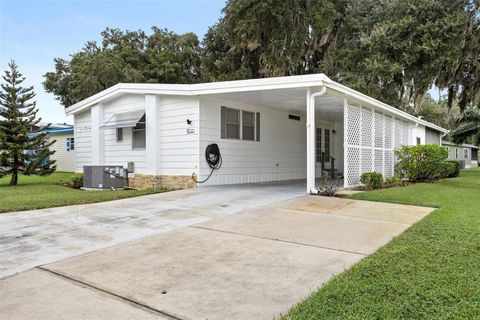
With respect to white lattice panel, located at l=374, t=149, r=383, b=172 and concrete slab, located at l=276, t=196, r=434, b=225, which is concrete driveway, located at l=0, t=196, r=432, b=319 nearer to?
concrete slab, located at l=276, t=196, r=434, b=225

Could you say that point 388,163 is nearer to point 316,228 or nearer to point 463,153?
point 316,228

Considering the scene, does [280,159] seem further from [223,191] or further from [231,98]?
[223,191]

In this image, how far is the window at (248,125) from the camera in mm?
12148

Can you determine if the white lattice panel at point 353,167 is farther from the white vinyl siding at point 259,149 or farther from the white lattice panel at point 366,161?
the white vinyl siding at point 259,149

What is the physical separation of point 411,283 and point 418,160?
10.8 metres

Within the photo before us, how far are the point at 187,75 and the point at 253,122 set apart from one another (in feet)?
40.8

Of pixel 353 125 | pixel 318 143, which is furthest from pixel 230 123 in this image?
pixel 318 143

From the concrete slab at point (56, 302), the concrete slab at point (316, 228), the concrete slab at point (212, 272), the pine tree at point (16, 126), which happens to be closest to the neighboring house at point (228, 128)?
the pine tree at point (16, 126)

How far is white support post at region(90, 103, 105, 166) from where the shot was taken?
498 inches

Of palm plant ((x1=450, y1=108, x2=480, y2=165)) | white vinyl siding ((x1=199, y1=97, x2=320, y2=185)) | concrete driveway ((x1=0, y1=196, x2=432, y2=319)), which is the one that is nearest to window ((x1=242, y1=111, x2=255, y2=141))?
white vinyl siding ((x1=199, y1=97, x2=320, y2=185))

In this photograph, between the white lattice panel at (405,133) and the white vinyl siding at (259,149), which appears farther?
the white lattice panel at (405,133)

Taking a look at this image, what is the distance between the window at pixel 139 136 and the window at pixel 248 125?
3163mm

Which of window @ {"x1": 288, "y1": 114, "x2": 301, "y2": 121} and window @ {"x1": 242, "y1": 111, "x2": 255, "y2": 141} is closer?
window @ {"x1": 242, "y1": 111, "x2": 255, "y2": 141}

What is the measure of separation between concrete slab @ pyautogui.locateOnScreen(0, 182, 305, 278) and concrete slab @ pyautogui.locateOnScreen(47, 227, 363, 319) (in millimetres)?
460
